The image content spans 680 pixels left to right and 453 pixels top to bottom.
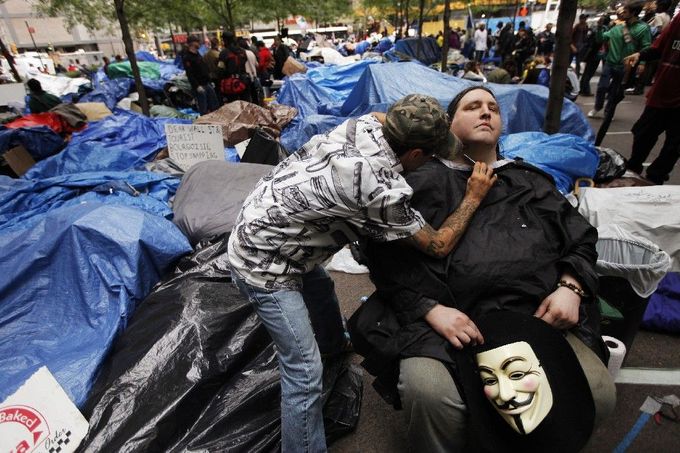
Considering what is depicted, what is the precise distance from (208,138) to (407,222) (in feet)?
12.1

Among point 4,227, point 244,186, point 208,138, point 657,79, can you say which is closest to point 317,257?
point 244,186

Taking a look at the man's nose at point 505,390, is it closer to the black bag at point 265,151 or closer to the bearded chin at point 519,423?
the bearded chin at point 519,423

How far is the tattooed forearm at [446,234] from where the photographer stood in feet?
4.46

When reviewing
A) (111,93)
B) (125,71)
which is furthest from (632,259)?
(125,71)

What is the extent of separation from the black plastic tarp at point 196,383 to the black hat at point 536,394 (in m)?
0.80

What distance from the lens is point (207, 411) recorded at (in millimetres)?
1756

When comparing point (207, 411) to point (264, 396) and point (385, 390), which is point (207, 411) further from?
point (385, 390)

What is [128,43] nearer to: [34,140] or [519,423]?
[34,140]

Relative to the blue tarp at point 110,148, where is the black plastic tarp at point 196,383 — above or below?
below

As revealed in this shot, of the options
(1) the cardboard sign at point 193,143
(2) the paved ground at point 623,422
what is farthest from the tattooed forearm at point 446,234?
(1) the cardboard sign at point 193,143

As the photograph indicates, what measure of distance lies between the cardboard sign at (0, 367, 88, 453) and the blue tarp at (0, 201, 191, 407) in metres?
0.17

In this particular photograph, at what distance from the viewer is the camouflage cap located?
1.26 m

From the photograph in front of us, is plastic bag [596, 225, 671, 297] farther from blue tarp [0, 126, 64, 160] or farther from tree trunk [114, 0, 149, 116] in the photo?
tree trunk [114, 0, 149, 116]

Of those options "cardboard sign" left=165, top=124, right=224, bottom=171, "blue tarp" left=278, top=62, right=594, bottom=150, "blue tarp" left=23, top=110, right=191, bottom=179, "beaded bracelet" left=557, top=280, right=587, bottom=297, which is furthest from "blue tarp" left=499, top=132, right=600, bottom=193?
"blue tarp" left=23, top=110, right=191, bottom=179
